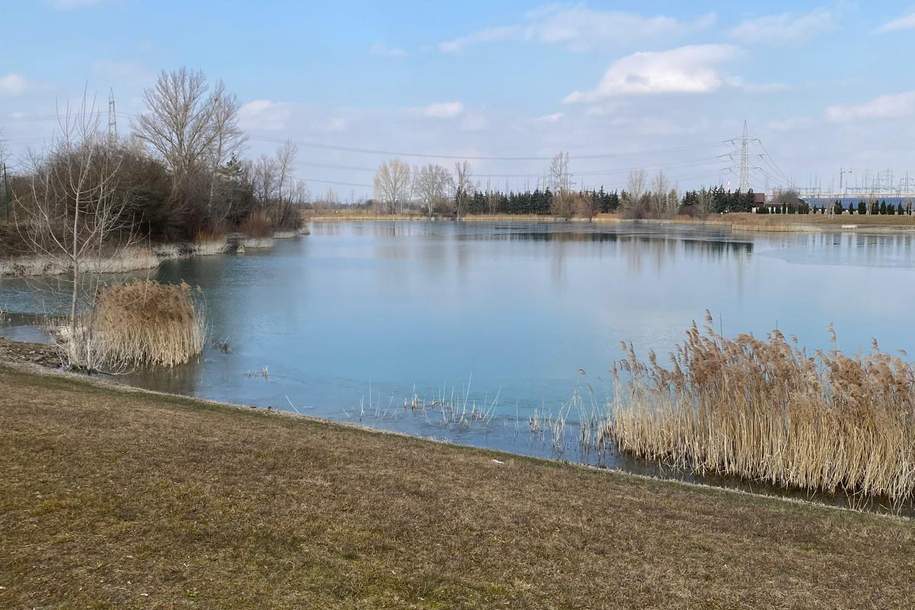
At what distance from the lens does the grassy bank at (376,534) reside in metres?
3.30

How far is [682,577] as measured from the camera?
3635 millimetres

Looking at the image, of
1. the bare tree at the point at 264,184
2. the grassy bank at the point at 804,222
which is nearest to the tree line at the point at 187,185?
the bare tree at the point at 264,184

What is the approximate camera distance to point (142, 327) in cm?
1198

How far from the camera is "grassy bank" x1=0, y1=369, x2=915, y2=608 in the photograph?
3.30 metres

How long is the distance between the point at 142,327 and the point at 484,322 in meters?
7.02

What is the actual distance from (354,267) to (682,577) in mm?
27230

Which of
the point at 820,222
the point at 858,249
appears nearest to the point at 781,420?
the point at 858,249

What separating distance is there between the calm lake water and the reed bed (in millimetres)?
612

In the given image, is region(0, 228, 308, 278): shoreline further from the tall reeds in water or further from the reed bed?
the tall reeds in water

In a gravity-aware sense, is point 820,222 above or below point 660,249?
above

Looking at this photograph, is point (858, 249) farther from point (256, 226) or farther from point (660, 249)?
point (256, 226)

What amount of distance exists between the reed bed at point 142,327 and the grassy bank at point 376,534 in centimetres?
623

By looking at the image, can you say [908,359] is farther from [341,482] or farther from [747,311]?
[341,482]

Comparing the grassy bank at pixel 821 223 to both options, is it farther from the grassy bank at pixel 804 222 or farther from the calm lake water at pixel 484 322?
the calm lake water at pixel 484 322
